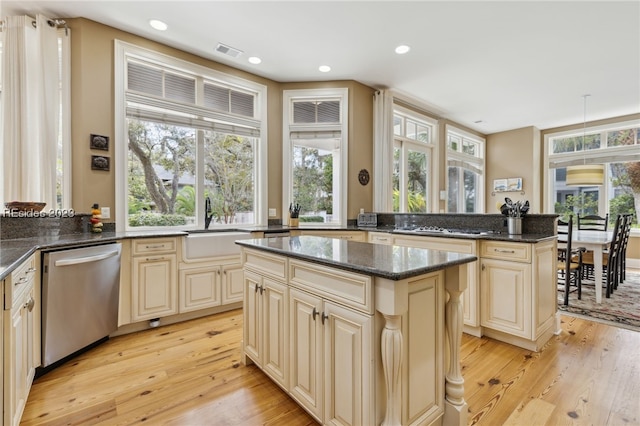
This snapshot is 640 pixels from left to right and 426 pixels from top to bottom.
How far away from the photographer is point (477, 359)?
7.87 feet

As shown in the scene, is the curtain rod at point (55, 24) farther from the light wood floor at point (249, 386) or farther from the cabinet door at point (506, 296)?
the cabinet door at point (506, 296)

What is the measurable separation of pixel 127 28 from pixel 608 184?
834cm

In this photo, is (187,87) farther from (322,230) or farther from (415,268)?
(415,268)

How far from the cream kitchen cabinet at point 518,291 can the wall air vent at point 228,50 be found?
3330mm

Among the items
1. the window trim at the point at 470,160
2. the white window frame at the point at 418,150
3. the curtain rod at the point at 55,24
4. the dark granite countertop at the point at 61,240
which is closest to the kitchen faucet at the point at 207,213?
the dark granite countertop at the point at 61,240

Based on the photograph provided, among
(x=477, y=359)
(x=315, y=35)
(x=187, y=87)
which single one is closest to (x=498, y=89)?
(x=315, y=35)

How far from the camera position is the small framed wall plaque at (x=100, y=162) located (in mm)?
3002

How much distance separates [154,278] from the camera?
9.67ft

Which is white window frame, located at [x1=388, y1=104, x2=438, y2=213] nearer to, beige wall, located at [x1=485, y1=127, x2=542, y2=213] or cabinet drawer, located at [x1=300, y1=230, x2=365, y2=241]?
cabinet drawer, located at [x1=300, y1=230, x2=365, y2=241]

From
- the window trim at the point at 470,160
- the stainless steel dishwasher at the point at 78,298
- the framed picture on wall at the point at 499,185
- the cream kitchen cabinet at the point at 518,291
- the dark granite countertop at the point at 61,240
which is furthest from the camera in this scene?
the framed picture on wall at the point at 499,185

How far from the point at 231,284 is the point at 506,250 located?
2.75 meters

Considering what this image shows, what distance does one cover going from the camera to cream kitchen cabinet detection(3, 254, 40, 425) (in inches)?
55.4

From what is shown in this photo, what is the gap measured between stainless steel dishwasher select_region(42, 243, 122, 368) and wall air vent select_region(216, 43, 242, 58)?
2376 millimetres

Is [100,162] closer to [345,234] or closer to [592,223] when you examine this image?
[345,234]
